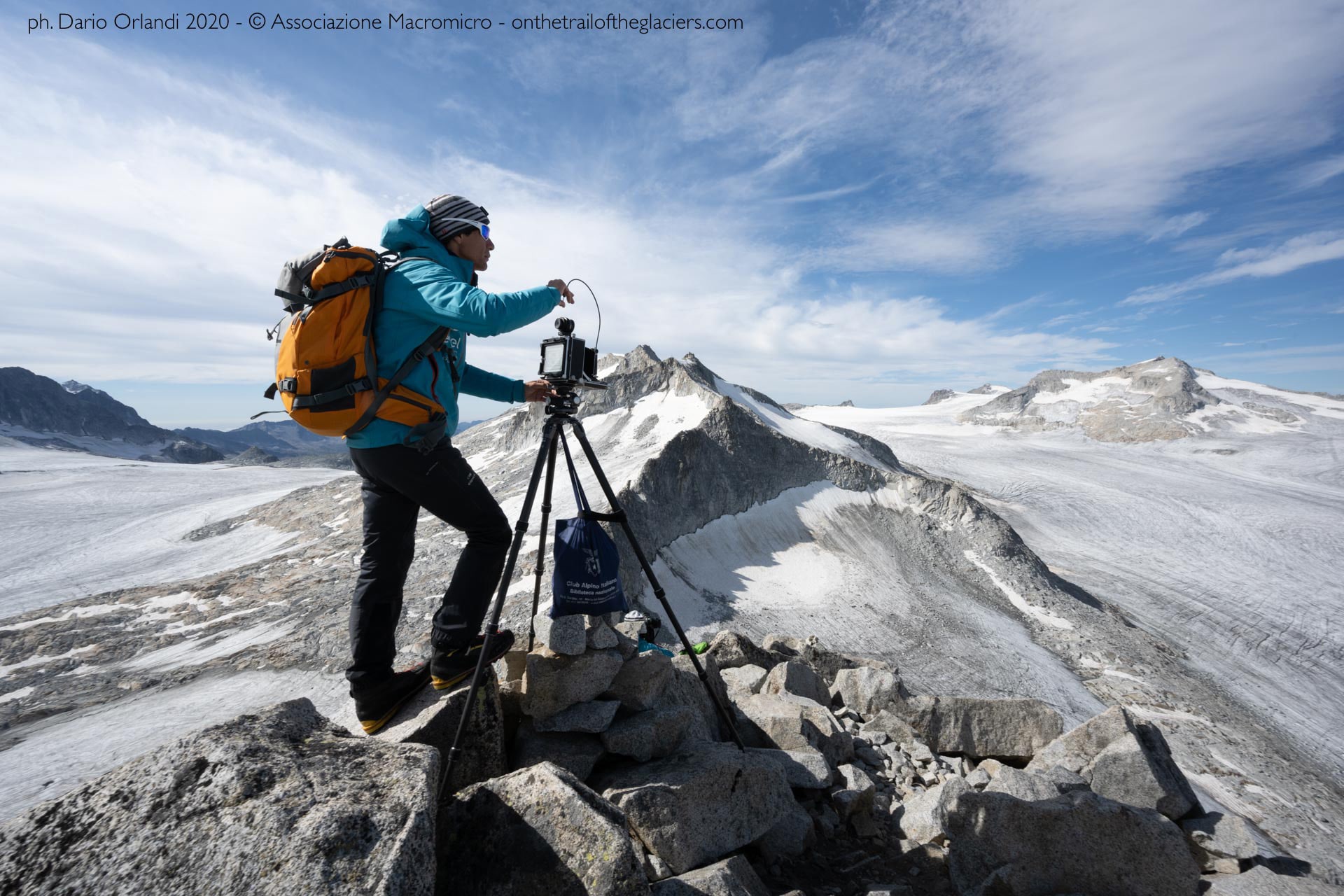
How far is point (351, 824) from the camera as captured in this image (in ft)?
7.23

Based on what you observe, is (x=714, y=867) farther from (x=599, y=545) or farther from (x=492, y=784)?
(x=599, y=545)

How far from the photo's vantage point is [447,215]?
377 cm

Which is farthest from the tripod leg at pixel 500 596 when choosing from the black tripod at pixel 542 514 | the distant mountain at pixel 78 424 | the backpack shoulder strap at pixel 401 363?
the distant mountain at pixel 78 424

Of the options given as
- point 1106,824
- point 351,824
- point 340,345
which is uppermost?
point 340,345

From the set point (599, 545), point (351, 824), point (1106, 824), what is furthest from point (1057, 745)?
point (351, 824)

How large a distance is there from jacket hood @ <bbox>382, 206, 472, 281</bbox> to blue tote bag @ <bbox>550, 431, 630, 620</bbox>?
1.39 metres

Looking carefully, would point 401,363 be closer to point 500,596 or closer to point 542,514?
point 542,514

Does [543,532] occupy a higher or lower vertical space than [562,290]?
lower

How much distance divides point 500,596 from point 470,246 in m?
2.36

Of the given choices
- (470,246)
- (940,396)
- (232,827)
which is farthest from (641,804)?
(940,396)

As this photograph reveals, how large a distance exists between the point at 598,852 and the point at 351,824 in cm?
116

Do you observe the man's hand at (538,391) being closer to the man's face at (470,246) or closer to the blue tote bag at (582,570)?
the blue tote bag at (582,570)

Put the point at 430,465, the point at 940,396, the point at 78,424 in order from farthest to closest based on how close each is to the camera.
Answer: the point at 940,396, the point at 78,424, the point at 430,465

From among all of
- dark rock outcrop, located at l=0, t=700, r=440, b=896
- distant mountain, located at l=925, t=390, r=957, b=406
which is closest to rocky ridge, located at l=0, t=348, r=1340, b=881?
dark rock outcrop, located at l=0, t=700, r=440, b=896
